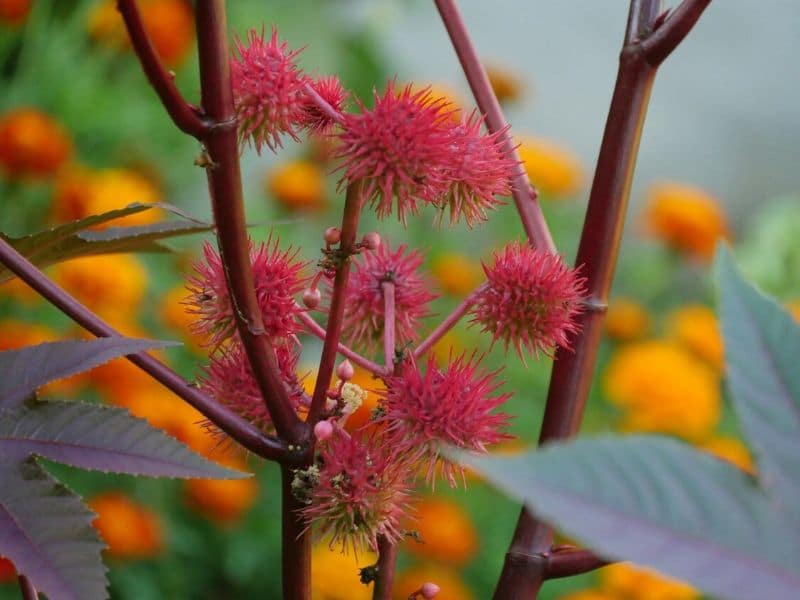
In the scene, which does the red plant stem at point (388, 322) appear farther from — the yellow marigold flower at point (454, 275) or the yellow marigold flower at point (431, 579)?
the yellow marigold flower at point (454, 275)

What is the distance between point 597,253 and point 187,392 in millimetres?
188

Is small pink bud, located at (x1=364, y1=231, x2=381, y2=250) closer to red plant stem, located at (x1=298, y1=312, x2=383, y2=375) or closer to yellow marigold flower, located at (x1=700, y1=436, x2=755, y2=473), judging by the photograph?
red plant stem, located at (x1=298, y1=312, x2=383, y2=375)

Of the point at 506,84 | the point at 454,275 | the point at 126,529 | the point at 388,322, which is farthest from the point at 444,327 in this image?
the point at 506,84

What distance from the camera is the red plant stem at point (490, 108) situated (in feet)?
1.59

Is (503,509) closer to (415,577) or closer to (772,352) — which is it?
(415,577)

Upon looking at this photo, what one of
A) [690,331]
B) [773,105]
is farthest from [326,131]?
[773,105]

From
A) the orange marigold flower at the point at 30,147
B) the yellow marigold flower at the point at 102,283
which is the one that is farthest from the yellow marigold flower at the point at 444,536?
the orange marigold flower at the point at 30,147

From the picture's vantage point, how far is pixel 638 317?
1.69 meters

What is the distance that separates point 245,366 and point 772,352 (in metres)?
0.20

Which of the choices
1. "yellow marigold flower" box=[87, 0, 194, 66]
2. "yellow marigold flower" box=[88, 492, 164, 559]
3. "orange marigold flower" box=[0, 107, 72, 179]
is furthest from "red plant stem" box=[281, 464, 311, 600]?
"yellow marigold flower" box=[87, 0, 194, 66]

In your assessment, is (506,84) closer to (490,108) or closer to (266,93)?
(490,108)

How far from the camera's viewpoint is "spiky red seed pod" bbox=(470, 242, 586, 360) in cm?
43

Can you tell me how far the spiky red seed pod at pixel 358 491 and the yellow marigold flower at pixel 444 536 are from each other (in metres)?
0.78

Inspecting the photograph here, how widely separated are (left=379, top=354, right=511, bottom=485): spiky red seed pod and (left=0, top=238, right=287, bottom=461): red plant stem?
0.04m
